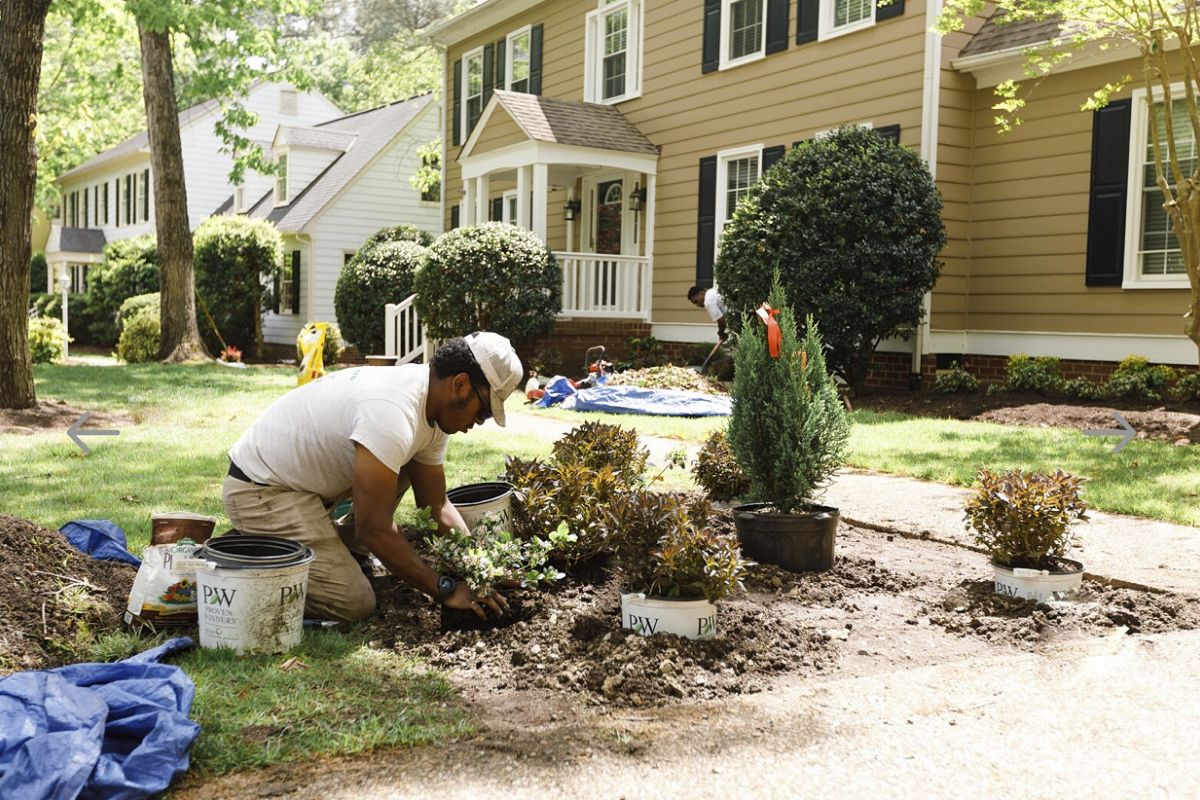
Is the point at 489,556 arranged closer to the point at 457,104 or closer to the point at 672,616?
the point at 672,616

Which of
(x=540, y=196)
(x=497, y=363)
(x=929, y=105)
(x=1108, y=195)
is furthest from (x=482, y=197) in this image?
(x=497, y=363)

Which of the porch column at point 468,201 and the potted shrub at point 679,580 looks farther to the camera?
the porch column at point 468,201

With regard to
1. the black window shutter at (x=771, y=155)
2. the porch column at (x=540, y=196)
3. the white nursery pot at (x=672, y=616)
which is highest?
the black window shutter at (x=771, y=155)

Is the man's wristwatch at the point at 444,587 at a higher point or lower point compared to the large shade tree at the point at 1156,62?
lower

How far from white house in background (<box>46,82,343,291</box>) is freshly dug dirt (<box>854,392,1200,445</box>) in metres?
25.5

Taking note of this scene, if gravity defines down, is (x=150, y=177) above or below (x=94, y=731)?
above

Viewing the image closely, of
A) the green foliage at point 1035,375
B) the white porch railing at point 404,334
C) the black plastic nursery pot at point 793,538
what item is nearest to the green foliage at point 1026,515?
the black plastic nursery pot at point 793,538

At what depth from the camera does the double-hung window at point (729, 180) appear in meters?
15.7

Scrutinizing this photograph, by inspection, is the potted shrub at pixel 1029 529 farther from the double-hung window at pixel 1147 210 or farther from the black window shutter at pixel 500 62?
the black window shutter at pixel 500 62

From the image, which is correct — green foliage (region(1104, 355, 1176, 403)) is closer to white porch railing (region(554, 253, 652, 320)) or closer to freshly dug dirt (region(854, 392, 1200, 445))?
freshly dug dirt (region(854, 392, 1200, 445))

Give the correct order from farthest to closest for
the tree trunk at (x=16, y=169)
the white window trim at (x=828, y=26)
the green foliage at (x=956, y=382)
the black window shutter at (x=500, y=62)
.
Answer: the black window shutter at (x=500, y=62) < the white window trim at (x=828, y=26) < the green foliage at (x=956, y=382) < the tree trunk at (x=16, y=169)

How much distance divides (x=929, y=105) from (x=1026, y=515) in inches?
363

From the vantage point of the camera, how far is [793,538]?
4.83 m

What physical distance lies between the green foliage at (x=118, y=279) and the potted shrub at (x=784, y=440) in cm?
2652
